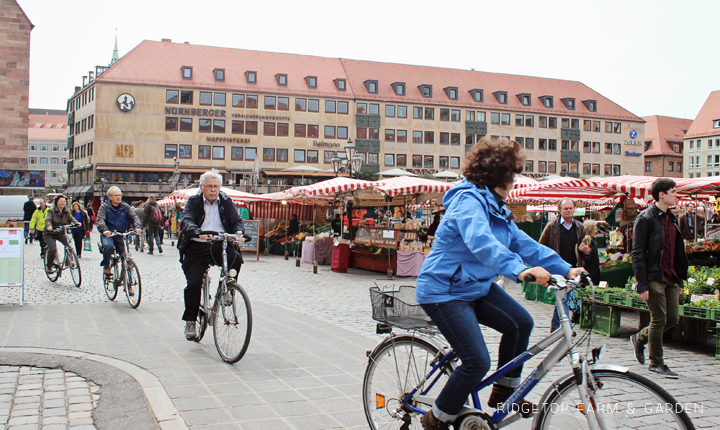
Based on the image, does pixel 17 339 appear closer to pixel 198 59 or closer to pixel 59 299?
pixel 59 299

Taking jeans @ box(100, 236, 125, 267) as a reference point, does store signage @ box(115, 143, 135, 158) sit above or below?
above

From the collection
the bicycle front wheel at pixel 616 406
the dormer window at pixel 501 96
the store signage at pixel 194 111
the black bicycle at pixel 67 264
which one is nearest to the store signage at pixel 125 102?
the store signage at pixel 194 111

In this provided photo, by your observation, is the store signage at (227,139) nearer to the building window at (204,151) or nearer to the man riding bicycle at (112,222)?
the building window at (204,151)

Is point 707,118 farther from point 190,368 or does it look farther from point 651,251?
point 190,368

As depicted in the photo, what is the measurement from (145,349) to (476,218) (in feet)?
13.9

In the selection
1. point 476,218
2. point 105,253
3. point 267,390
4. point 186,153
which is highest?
point 186,153

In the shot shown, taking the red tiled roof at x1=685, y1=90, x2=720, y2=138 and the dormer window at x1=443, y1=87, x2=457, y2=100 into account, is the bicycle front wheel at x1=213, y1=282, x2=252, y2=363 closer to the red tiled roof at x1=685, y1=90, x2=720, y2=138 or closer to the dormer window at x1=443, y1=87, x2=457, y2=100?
the dormer window at x1=443, y1=87, x2=457, y2=100

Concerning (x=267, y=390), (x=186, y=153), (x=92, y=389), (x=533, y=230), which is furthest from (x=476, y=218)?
(x=186, y=153)

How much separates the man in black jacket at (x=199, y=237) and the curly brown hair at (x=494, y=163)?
327 centimetres

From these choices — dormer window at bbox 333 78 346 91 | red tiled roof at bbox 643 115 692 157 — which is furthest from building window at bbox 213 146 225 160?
red tiled roof at bbox 643 115 692 157

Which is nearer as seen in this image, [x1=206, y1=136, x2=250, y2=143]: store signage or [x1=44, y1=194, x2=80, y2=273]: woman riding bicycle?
[x1=44, y1=194, x2=80, y2=273]: woman riding bicycle

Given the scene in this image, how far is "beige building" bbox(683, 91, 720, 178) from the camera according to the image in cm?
8538

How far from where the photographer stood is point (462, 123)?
2717 inches

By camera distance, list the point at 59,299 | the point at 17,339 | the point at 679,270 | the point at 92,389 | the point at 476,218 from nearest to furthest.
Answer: the point at 476,218 < the point at 92,389 < the point at 679,270 < the point at 17,339 < the point at 59,299
